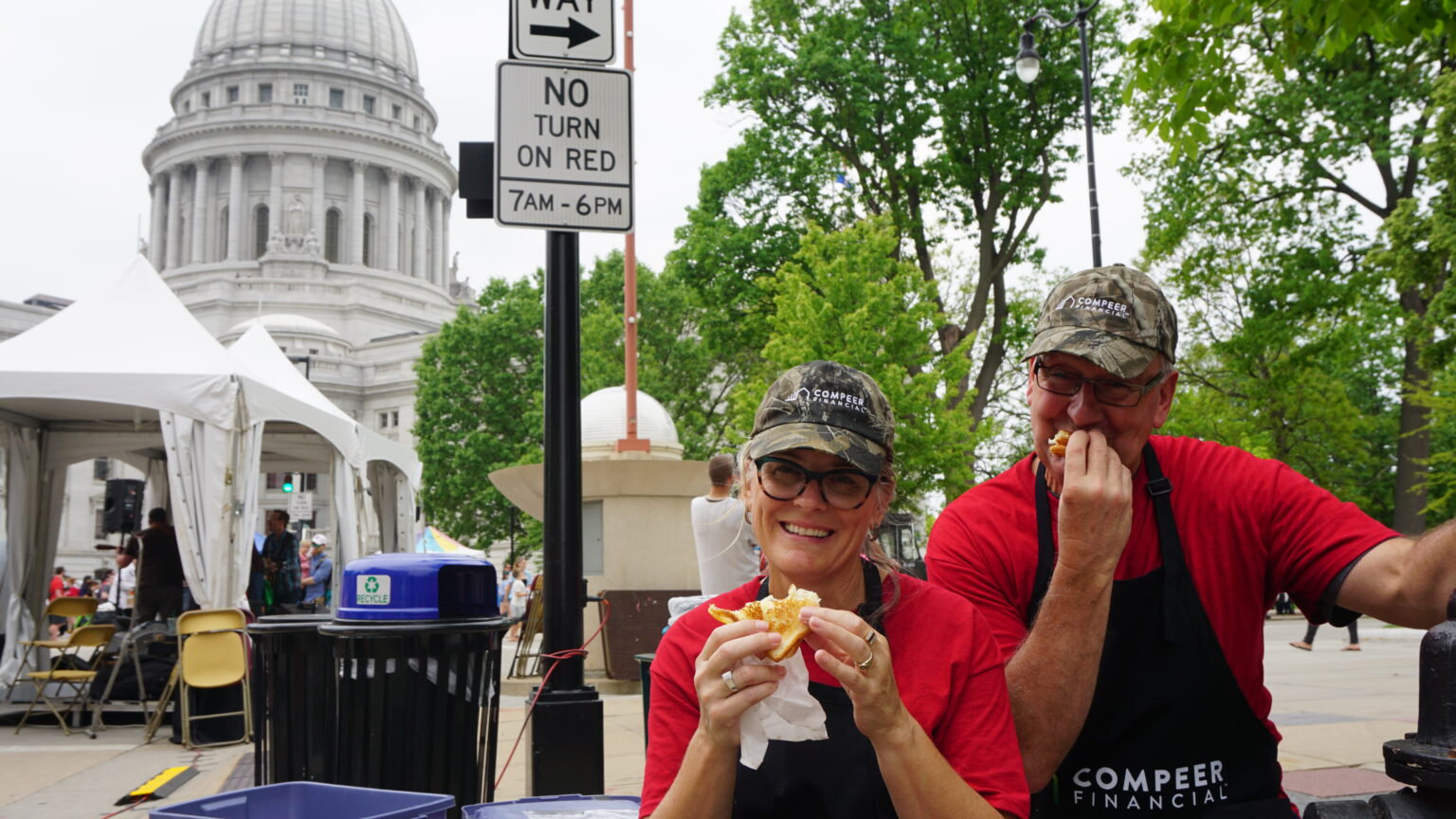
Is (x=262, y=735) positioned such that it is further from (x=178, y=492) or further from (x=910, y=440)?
(x=910, y=440)

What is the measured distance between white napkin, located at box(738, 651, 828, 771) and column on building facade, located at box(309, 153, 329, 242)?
106582mm

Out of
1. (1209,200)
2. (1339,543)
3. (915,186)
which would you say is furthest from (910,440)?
(1339,543)

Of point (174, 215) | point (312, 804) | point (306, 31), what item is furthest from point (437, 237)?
point (312, 804)

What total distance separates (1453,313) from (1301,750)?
52.9ft

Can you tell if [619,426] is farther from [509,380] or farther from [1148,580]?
[509,380]

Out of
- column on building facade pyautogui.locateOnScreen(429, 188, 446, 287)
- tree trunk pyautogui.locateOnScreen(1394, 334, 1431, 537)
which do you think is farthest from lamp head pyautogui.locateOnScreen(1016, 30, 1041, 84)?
column on building facade pyautogui.locateOnScreen(429, 188, 446, 287)

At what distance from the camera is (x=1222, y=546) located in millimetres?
2490

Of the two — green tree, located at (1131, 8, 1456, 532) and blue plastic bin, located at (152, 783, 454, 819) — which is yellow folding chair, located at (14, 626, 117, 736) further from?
green tree, located at (1131, 8, 1456, 532)

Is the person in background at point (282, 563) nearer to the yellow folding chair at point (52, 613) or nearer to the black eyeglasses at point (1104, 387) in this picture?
the yellow folding chair at point (52, 613)

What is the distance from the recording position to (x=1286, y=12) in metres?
5.49

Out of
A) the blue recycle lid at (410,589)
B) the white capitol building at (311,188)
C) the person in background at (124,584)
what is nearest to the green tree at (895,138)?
the person in background at (124,584)

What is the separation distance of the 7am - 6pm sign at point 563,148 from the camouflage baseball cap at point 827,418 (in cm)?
344

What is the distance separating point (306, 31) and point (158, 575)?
110 m

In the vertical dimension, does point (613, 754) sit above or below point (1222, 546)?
below
